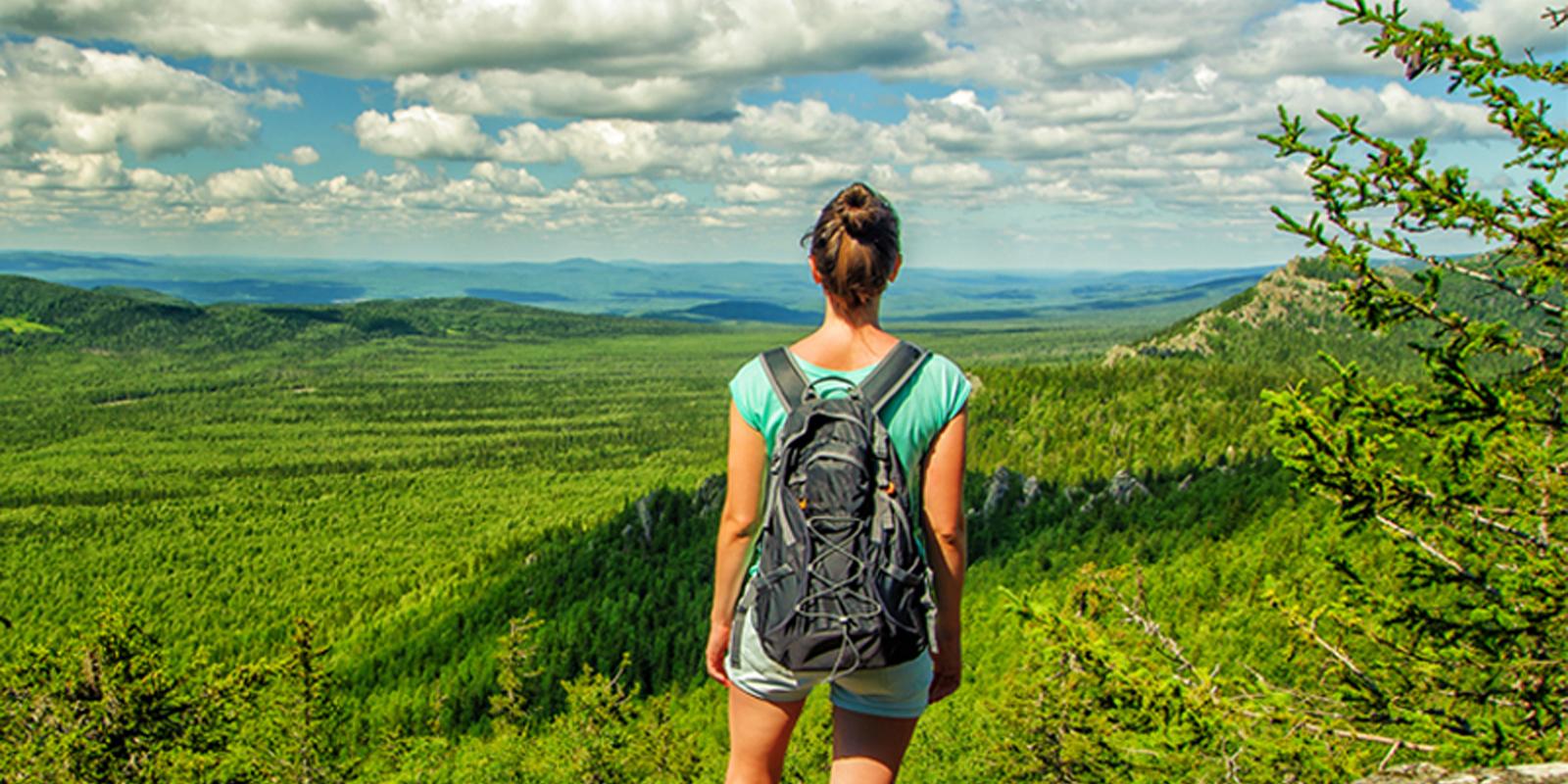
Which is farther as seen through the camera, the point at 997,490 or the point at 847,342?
the point at 997,490

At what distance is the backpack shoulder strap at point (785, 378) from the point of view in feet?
16.5

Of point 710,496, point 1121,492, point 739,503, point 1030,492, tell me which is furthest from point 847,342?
point 710,496

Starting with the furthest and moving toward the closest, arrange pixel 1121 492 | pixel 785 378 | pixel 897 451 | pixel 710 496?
1. pixel 710 496
2. pixel 1121 492
3. pixel 785 378
4. pixel 897 451

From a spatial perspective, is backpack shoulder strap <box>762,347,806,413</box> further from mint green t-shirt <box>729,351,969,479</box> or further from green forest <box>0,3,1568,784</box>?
green forest <box>0,3,1568,784</box>

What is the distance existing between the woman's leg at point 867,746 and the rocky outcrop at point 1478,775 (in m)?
3.11

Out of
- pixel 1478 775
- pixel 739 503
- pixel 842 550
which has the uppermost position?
pixel 739 503

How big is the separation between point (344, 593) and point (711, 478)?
1755 inches

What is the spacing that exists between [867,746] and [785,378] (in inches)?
75.4

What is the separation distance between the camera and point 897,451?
4.98 m

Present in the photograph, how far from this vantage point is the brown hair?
16.7ft

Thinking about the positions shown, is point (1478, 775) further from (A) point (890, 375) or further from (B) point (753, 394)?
(B) point (753, 394)

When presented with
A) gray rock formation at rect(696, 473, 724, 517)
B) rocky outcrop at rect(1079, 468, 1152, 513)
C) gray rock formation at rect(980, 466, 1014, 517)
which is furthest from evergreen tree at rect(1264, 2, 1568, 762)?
gray rock formation at rect(696, 473, 724, 517)

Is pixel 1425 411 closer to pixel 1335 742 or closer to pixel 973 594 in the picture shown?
pixel 1335 742

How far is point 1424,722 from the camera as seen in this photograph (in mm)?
7387
